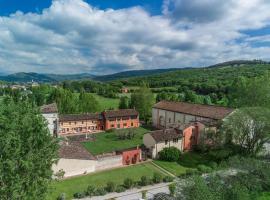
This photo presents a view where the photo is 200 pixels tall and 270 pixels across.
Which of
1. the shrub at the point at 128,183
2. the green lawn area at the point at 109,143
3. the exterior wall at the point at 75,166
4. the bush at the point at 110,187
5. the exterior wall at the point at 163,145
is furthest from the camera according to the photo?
the green lawn area at the point at 109,143

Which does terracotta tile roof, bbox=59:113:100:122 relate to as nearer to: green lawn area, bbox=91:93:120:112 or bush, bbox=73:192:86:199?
green lawn area, bbox=91:93:120:112

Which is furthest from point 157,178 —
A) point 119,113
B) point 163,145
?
point 119,113

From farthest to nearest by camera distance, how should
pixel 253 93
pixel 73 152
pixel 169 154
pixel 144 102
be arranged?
pixel 144 102, pixel 253 93, pixel 169 154, pixel 73 152

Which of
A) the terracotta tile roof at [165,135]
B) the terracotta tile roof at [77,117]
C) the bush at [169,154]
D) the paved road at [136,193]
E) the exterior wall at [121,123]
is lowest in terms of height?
the paved road at [136,193]

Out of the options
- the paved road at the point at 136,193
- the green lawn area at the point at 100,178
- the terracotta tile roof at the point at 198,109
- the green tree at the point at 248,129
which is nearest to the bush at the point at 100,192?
the paved road at the point at 136,193

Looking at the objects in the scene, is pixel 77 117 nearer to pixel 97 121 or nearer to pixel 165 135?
pixel 97 121

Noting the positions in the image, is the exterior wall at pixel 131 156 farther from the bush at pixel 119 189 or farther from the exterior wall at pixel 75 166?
A: the bush at pixel 119 189
